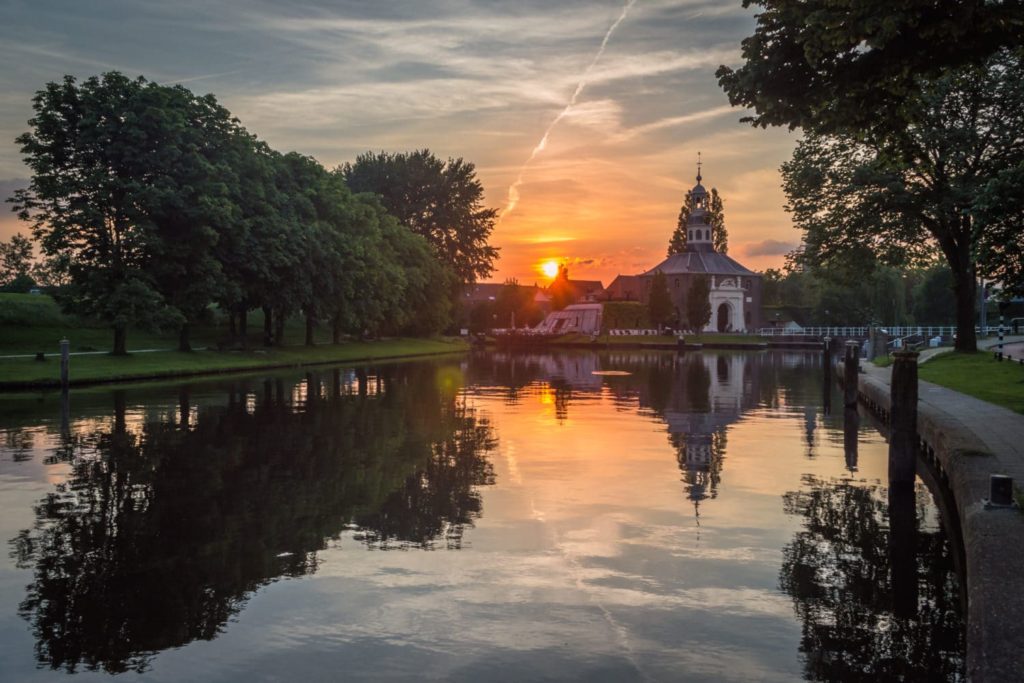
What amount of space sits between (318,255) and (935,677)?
54.5 metres

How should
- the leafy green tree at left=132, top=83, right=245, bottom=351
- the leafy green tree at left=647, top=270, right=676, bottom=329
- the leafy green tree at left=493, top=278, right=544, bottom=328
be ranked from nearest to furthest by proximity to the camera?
the leafy green tree at left=132, top=83, right=245, bottom=351 < the leafy green tree at left=647, top=270, right=676, bottom=329 < the leafy green tree at left=493, top=278, right=544, bottom=328

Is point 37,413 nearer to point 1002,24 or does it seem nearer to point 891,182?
point 1002,24

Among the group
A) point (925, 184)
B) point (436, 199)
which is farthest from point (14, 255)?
point (925, 184)

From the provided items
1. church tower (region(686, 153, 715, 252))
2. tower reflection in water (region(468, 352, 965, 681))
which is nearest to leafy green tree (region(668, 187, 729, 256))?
church tower (region(686, 153, 715, 252))

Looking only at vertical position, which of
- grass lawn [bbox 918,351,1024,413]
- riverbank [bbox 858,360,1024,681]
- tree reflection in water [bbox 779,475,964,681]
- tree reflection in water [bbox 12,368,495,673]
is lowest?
tree reflection in water [bbox 779,475,964,681]

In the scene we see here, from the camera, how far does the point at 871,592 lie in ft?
32.9

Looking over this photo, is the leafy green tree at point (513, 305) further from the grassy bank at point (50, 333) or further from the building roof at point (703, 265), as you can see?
the grassy bank at point (50, 333)

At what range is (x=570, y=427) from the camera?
25234 millimetres

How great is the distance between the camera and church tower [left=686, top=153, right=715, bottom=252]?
14250 centimetres

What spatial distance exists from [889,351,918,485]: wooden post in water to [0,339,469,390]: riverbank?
3227 cm

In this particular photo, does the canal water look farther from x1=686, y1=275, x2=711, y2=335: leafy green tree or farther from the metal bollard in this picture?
x1=686, y1=275, x2=711, y2=335: leafy green tree

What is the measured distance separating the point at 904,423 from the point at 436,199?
299ft

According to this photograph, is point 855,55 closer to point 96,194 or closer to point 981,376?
point 981,376

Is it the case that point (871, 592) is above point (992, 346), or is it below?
below
